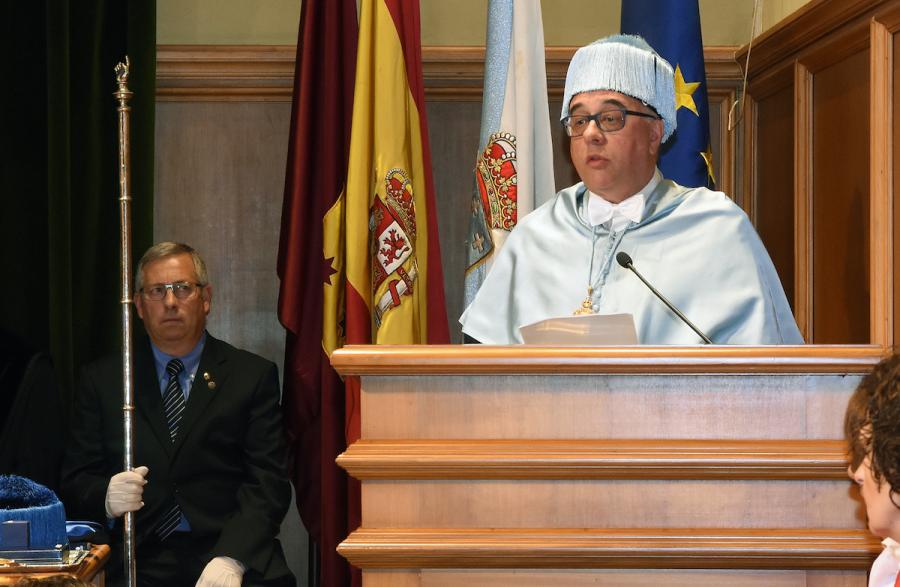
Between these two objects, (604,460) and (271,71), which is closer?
(604,460)

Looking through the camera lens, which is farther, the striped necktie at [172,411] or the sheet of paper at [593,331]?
the striped necktie at [172,411]

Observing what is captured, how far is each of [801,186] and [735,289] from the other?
1.47m

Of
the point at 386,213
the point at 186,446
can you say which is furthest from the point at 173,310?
the point at 386,213

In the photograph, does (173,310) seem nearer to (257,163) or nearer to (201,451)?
(201,451)

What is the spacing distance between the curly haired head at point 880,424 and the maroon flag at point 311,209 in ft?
8.25

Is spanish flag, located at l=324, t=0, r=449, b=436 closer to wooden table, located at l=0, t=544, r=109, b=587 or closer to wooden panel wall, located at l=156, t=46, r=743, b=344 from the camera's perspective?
wooden panel wall, located at l=156, t=46, r=743, b=344

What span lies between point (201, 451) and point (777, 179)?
216cm

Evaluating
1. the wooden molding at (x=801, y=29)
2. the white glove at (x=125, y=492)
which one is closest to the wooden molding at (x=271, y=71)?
the wooden molding at (x=801, y=29)

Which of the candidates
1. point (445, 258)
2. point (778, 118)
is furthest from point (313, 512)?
point (778, 118)

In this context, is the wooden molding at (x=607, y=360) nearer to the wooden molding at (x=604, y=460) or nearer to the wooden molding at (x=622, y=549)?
the wooden molding at (x=604, y=460)

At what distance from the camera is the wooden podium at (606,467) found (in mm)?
1818

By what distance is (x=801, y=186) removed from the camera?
3.98 m

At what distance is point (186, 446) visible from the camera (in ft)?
11.6

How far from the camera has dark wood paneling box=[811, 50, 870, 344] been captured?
3598 millimetres
